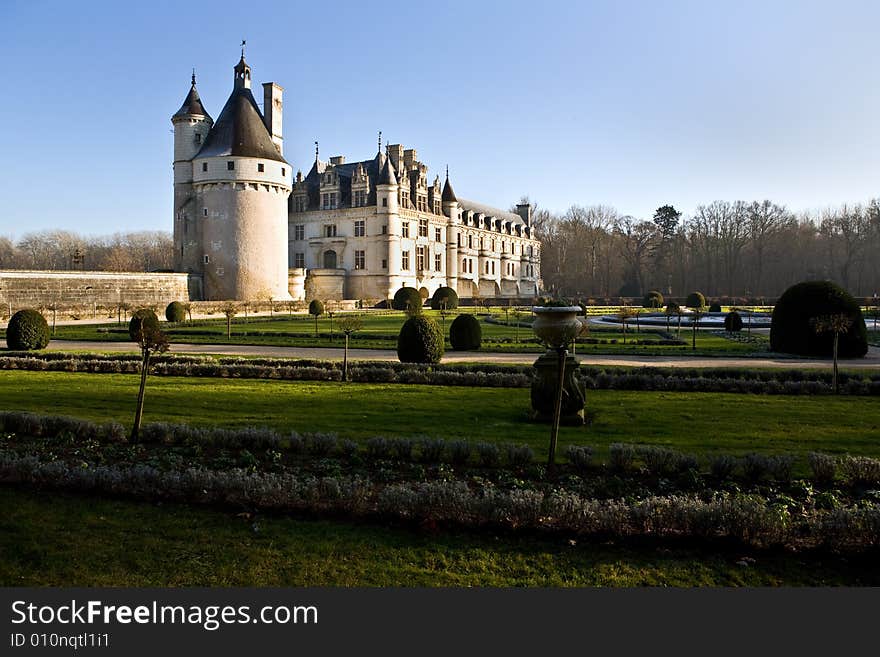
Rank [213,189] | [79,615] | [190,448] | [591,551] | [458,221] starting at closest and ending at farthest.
→ [79,615], [591,551], [190,448], [213,189], [458,221]

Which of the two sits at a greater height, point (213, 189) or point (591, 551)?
point (213, 189)

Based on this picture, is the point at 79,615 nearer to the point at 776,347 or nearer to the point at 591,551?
the point at 591,551

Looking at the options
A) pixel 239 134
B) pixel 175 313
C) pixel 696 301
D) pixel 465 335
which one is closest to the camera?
pixel 465 335

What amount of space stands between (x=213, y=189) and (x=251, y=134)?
4208 mm

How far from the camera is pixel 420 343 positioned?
47.2ft

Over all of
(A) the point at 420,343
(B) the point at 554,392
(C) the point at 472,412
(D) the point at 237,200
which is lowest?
(C) the point at 472,412

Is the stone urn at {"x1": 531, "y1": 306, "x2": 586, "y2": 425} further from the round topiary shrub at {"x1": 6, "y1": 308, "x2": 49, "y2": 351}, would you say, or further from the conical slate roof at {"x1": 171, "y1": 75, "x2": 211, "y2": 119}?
the conical slate roof at {"x1": 171, "y1": 75, "x2": 211, "y2": 119}

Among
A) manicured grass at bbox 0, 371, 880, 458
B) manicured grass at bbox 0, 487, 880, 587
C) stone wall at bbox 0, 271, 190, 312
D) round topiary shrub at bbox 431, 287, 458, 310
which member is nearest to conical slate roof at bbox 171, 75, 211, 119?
stone wall at bbox 0, 271, 190, 312

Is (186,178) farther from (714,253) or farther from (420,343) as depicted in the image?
(714,253)

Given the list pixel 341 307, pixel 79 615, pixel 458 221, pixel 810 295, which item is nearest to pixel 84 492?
pixel 79 615

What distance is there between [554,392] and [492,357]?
805cm

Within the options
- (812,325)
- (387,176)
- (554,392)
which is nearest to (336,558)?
(554,392)

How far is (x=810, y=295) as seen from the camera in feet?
55.6

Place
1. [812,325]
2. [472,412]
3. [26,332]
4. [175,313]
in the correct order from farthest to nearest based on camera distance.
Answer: [175,313], [26,332], [812,325], [472,412]
